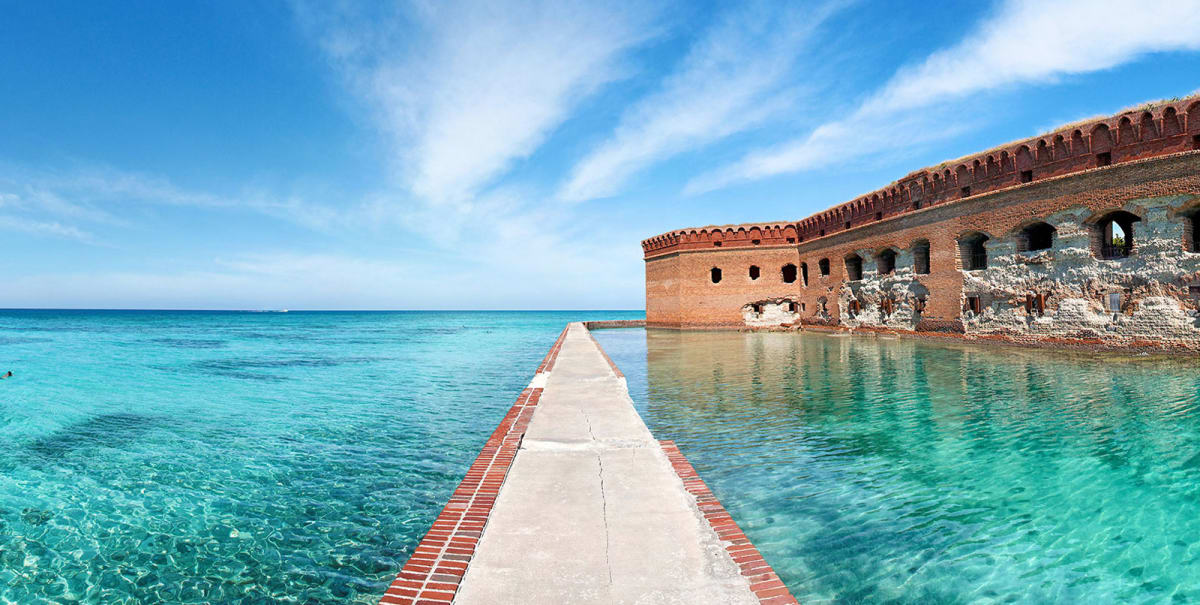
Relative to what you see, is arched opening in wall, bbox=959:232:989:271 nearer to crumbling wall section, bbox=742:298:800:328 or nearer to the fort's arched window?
the fort's arched window

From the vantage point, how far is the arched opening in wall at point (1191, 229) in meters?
14.4

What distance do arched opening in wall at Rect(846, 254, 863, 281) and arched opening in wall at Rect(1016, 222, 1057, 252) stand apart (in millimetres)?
7632

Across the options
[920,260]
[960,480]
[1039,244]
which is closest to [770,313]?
[920,260]

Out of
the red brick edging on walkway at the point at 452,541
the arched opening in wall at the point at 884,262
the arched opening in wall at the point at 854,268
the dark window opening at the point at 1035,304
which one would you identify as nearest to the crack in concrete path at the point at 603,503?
the red brick edging on walkway at the point at 452,541

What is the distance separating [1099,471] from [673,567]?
16.3 ft

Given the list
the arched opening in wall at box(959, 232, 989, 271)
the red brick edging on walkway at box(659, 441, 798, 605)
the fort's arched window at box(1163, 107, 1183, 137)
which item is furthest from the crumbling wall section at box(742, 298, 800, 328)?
the red brick edging on walkway at box(659, 441, 798, 605)

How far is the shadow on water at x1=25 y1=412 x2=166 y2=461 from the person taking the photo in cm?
789

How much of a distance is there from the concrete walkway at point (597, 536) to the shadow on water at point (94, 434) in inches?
272

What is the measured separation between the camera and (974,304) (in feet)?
65.4

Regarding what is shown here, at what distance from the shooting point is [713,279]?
107ft

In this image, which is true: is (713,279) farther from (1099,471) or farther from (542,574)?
(542,574)

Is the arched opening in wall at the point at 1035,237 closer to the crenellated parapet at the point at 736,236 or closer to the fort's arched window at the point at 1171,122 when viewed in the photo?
the fort's arched window at the point at 1171,122

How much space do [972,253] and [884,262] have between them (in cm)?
436

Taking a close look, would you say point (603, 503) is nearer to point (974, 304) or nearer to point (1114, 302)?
point (1114, 302)
